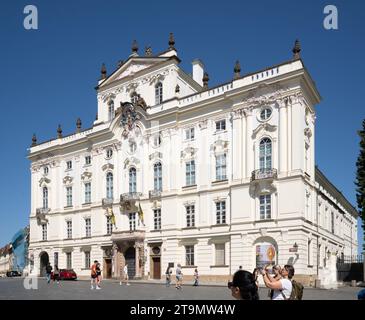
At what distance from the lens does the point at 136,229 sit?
156ft

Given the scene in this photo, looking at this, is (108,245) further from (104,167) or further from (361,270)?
(361,270)

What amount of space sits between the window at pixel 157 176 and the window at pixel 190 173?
313 centimetres

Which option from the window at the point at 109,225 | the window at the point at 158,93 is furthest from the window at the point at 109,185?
the window at the point at 158,93

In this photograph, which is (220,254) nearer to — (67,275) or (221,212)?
(221,212)

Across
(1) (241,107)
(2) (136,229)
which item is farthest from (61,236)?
(1) (241,107)

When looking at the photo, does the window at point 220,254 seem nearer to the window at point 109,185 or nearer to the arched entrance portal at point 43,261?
the window at point 109,185

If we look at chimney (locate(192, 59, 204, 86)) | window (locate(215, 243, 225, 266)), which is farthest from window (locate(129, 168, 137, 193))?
chimney (locate(192, 59, 204, 86))

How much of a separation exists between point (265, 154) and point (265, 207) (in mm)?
4396

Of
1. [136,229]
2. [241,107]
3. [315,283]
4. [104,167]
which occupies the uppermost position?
[241,107]

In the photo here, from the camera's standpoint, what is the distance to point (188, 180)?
4494 cm

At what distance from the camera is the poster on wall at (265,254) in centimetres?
3812

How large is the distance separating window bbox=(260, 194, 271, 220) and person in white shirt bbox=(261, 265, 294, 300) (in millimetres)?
29794

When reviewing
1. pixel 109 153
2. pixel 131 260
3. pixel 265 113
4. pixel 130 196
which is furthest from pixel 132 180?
pixel 265 113

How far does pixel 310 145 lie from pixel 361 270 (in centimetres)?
1186
